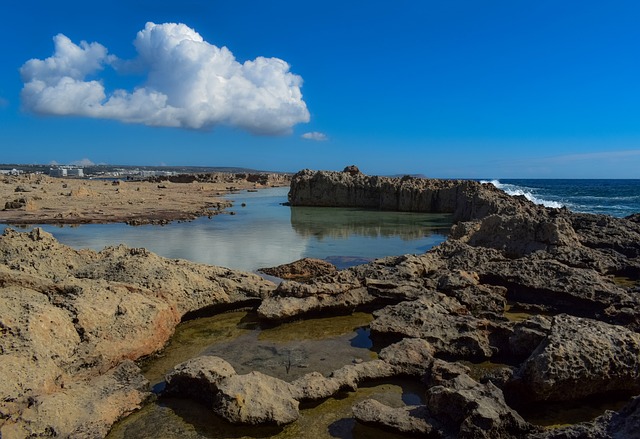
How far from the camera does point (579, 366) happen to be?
4.79m

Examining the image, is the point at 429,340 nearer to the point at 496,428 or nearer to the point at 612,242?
the point at 496,428

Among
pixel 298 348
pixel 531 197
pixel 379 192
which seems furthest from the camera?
pixel 531 197

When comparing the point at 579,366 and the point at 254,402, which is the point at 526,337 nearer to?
the point at 579,366

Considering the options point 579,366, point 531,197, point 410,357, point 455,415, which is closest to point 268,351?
point 410,357

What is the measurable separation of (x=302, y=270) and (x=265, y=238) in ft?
21.8

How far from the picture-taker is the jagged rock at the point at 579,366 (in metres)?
4.71

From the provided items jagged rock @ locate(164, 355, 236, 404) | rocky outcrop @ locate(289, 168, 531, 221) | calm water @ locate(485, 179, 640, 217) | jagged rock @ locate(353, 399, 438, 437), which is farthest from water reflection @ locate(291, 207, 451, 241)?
calm water @ locate(485, 179, 640, 217)

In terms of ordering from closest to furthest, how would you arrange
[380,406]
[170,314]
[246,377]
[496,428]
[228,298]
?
[496,428], [380,406], [246,377], [170,314], [228,298]

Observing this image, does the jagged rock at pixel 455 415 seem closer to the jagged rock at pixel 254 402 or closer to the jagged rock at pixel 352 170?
the jagged rock at pixel 254 402

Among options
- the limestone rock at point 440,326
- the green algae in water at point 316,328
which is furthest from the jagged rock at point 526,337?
the green algae in water at point 316,328

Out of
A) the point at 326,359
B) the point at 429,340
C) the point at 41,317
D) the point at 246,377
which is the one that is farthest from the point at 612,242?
the point at 41,317

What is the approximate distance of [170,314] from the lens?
7.08 metres

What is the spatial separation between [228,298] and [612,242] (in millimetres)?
11452

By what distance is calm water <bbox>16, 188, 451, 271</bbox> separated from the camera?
44.5 feet
